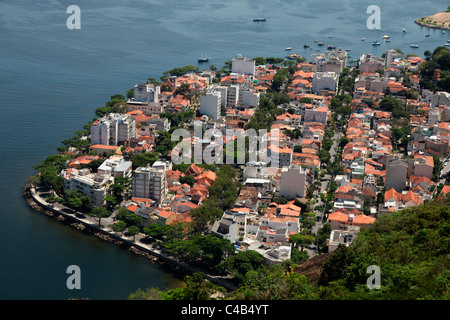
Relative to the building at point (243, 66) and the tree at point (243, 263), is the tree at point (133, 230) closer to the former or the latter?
the tree at point (243, 263)

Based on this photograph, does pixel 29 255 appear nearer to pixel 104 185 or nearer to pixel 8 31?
pixel 104 185

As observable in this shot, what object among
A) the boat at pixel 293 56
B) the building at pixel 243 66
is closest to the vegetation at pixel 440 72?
the boat at pixel 293 56

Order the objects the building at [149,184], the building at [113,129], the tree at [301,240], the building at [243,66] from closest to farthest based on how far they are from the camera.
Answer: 1. the tree at [301,240]
2. the building at [149,184]
3. the building at [113,129]
4. the building at [243,66]

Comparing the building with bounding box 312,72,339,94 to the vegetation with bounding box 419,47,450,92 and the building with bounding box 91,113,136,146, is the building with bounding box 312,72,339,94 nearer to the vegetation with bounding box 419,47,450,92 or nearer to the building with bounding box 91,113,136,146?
the vegetation with bounding box 419,47,450,92

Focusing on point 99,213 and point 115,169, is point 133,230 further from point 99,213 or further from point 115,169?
point 115,169

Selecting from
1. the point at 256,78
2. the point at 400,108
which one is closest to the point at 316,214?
the point at 400,108

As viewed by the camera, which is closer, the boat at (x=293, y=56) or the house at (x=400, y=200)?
the house at (x=400, y=200)

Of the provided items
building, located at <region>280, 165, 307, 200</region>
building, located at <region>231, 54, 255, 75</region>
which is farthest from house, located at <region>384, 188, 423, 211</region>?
building, located at <region>231, 54, 255, 75</region>
